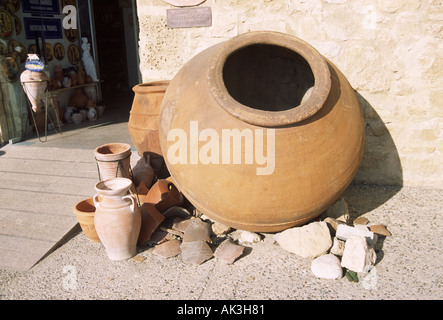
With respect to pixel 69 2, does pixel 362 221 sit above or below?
below

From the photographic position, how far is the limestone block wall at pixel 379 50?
317cm

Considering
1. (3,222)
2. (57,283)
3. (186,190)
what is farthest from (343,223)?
(3,222)

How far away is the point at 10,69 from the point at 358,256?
14.3 ft

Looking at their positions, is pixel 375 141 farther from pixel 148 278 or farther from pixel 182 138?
pixel 148 278

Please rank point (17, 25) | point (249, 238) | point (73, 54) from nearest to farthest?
point (249, 238) < point (17, 25) < point (73, 54)

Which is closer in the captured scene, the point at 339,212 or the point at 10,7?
the point at 339,212

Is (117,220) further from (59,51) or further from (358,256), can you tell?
(59,51)

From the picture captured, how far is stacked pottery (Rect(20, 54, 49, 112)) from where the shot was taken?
4453mm

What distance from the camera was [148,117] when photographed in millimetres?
3441

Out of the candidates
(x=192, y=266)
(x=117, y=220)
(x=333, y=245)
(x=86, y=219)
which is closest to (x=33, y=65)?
(x=86, y=219)

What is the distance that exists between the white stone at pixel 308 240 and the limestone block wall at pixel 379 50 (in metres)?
1.29

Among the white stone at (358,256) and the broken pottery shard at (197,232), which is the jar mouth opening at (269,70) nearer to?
the broken pottery shard at (197,232)

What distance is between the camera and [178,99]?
2.58m

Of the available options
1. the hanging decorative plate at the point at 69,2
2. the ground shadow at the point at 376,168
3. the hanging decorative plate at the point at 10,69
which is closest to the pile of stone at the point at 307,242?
the ground shadow at the point at 376,168
